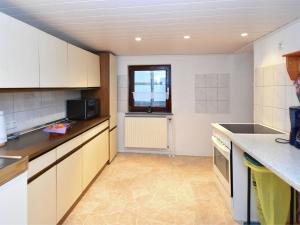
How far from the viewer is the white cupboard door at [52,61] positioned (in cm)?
219

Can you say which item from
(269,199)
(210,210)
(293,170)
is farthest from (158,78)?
(293,170)

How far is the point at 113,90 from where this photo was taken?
13.6 feet

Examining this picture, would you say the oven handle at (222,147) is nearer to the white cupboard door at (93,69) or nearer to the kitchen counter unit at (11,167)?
the kitchen counter unit at (11,167)

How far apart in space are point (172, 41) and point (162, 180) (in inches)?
78.0

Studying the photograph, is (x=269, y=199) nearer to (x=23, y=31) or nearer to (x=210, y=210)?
(x=210, y=210)

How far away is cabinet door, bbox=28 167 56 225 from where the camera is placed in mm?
1710

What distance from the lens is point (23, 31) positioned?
1.90 meters

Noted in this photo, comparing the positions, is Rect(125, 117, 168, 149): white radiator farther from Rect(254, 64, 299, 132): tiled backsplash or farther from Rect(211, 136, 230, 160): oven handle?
Rect(254, 64, 299, 132): tiled backsplash

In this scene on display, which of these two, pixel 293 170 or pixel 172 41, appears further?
pixel 172 41

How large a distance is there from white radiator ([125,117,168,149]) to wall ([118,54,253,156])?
21 cm

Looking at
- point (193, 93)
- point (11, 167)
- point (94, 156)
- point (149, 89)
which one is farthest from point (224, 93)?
point (11, 167)

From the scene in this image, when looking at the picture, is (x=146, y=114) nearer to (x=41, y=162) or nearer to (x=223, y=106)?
(x=223, y=106)

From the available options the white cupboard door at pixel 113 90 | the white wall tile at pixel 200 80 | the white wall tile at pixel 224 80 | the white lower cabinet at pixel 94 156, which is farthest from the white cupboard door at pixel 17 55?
the white wall tile at pixel 224 80

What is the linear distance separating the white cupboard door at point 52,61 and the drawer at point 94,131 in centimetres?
64
